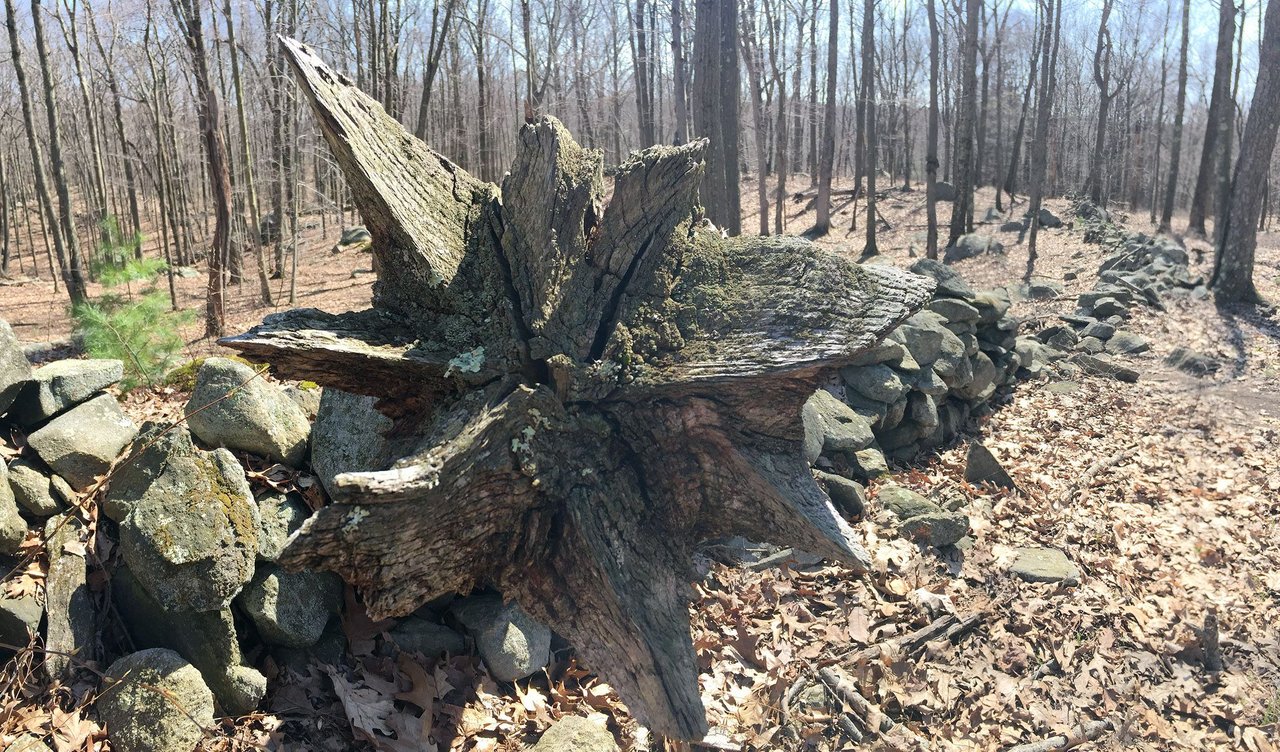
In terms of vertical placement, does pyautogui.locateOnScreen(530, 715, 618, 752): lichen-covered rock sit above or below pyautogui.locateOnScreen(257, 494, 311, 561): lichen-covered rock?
below

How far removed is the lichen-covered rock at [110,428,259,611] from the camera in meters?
2.95

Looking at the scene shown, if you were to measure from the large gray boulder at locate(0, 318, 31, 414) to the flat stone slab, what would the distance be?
19.3 ft

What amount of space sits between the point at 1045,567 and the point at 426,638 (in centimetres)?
404

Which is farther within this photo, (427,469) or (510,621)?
(510,621)

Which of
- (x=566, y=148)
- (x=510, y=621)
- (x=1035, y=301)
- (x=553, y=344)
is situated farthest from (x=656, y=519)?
(x=1035, y=301)

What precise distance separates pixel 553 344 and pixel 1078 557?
471cm

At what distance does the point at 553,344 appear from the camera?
2141 millimetres

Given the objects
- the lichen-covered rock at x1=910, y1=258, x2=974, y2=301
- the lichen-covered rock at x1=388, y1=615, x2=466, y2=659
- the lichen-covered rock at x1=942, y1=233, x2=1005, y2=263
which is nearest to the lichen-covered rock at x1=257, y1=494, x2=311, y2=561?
the lichen-covered rock at x1=388, y1=615, x2=466, y2=659

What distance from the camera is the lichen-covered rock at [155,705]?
9.34 ft

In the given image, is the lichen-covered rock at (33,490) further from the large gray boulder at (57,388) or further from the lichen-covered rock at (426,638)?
the lichen-covered rock at (426,638)

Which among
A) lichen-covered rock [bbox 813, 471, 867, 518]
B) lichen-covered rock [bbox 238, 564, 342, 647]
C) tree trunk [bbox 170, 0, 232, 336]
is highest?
tree trunk [bbox 170, 0, 232, 336]

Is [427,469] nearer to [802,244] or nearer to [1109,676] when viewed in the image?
[802,244]

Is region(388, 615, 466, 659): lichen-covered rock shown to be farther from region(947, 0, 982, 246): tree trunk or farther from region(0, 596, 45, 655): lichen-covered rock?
region(947, 0, 982, 246): tree trunk

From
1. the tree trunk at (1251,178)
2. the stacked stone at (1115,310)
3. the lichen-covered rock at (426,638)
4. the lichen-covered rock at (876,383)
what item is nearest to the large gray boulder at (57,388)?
the lichen-covered rock at (426,638)
